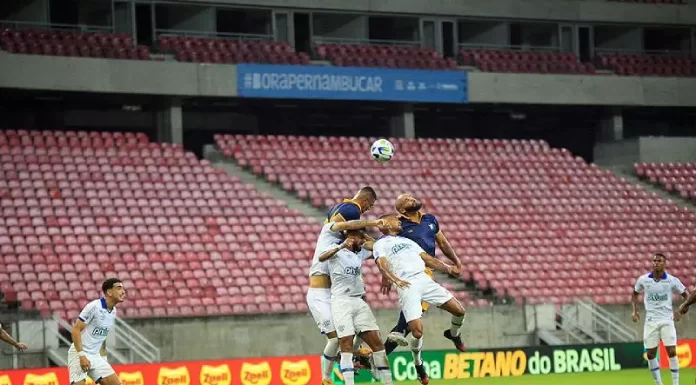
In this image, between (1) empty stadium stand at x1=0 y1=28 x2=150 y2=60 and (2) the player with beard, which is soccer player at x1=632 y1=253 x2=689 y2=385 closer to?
(2) the player with beard

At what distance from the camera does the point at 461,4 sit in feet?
144

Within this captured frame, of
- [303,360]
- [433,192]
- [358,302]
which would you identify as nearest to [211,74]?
[433,192]

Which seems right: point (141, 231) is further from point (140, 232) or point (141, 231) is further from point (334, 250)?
point (334, 250)

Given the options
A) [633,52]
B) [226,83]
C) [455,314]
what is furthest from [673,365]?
[633,52]

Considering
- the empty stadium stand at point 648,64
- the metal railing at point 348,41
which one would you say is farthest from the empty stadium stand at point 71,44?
the empty stadium stand at point 648,64

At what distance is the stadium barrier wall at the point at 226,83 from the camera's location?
3641 centimetres

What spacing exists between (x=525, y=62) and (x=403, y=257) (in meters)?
25.9

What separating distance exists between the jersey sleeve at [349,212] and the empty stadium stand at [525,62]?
25.9 m

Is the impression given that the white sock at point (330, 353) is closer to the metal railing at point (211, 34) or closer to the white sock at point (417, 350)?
the white sock at point (417, 350)

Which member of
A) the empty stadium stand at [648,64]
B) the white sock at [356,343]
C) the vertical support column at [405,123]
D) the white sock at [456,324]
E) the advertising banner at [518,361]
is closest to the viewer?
the white sock at [356,343]

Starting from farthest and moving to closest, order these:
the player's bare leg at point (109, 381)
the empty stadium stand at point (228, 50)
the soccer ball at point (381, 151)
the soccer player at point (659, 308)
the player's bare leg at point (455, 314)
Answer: the empty stadium stand at point (228, 50) → the soccer player at point (659, 308) → the soccer ball at point (381, 151) → the player's bare leg at point (455, 314) → the player's bare leg at point (109, 381)

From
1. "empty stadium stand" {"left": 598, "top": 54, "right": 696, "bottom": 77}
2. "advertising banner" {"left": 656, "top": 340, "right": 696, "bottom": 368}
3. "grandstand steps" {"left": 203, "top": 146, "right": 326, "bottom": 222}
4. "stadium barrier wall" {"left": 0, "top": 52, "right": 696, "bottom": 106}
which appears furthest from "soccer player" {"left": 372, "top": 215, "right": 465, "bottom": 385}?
"empty stadium stand" {"left": 598, "top": 54, "right": 696, "bottom": 77}

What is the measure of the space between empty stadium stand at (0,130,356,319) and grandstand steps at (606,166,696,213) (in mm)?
12275

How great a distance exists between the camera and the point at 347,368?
59.1 feet
